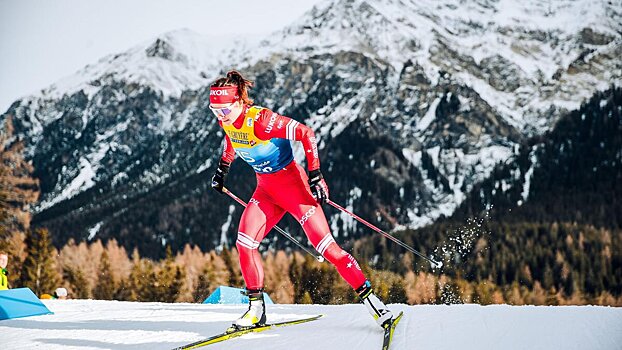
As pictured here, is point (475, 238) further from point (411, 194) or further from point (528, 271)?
point (411, 194)

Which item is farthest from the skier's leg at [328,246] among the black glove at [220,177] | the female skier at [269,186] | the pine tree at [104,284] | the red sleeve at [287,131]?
the pine tree at [104,284]

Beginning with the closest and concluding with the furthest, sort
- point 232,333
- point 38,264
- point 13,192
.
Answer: point 232,333, point 13,192, point 38,264

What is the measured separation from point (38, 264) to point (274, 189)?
3114 centimetres

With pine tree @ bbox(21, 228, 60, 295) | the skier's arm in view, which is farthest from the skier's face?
pine tree @ bbox(21, 228, 60, 295)

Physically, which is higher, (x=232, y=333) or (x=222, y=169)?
(x=222, y=169)

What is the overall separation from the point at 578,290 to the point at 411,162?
128205 millimetres

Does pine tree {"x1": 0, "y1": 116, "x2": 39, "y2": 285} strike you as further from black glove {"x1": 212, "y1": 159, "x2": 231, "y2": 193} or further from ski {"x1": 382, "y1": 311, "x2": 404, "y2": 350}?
ski {"x1": 382, "y1": 311, "x2": 404, "y2": 350}

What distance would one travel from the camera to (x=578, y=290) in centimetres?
7294

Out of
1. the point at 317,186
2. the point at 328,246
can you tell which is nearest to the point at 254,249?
the point at 328,246

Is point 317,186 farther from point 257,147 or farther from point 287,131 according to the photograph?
point 257,147

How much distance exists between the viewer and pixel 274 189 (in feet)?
17.7

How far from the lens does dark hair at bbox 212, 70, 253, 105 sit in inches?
208

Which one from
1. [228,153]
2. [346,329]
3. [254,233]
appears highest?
[228,153]

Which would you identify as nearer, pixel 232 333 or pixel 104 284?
pixel 232 333
